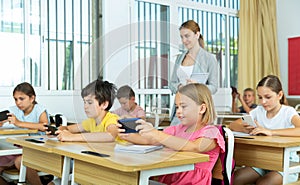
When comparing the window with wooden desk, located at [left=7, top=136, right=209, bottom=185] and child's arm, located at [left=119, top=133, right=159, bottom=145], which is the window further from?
child's arm, located at [left=119, top=133, right=159, bottom=145]

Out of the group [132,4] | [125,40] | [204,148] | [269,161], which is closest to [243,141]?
[269,161]

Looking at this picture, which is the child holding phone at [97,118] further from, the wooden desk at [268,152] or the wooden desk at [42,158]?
the wooden desk at [268,152]

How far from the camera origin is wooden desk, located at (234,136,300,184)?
207 cm

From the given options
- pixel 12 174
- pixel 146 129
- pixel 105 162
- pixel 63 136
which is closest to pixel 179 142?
pixel 146 129

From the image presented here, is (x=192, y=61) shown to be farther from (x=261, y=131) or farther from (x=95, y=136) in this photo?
(x=95, y=136)

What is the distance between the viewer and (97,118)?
2.38 metres

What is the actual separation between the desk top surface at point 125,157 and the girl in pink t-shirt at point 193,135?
3.2 inches

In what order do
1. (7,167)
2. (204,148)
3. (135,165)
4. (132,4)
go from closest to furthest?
(135,165)
(204,148)
(7,167)
(132,4)

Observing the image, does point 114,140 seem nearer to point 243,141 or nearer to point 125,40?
point 125,40

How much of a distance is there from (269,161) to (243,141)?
0.56ft

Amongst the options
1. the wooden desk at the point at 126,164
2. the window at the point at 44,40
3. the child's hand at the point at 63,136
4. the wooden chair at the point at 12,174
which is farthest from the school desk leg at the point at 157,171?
the window at the point at 44,40

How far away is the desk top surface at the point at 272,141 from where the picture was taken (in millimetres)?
2037

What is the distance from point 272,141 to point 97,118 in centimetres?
98

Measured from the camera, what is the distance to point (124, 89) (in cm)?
206
